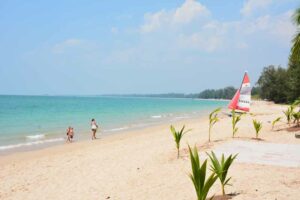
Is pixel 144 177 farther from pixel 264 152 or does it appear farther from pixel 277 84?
pixel 277 84

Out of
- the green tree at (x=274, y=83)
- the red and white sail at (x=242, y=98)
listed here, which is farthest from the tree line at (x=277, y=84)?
the red and white sail at (x=242, y=98)

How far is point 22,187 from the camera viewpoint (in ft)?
26.0

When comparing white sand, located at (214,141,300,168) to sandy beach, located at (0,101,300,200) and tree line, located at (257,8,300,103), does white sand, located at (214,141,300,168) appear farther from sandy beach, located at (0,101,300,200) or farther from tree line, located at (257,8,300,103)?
tree line, located at (257,8,300,103)

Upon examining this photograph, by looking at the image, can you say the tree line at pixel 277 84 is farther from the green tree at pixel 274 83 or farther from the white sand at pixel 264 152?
the white sand at pixel 264 152

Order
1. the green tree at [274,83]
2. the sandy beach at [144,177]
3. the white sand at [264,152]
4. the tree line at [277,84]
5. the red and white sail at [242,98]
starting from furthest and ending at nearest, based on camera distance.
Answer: the green tree at [274,83], the tree line at [277,84], the red and white sail at [242,98], the white sand at [264,152], the sandy beach at [144,177]

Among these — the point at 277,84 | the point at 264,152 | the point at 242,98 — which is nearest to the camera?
the point at 264,152

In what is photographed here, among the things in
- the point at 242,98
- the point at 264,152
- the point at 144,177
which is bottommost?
the point at 144,177

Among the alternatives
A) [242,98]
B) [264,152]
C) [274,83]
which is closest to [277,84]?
[274,83]

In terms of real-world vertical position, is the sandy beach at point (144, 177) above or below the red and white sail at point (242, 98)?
below

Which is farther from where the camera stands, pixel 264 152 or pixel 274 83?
pixel 274 83

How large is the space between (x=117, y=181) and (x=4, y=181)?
3.24m

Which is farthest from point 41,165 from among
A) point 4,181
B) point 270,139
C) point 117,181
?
point 270,139

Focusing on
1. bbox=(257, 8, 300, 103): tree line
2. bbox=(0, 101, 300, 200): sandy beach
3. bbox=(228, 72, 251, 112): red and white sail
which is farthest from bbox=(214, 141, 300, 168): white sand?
bbox=(257, 8, 300, 103): tree line

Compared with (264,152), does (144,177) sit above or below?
below
